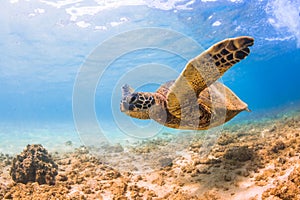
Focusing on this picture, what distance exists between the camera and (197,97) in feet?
14.7

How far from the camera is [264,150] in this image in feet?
17.9

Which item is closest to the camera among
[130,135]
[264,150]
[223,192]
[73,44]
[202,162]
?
[223,192]

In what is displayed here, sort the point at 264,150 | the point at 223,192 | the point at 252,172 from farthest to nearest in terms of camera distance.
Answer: the point at 264,150 < the point at 252,172 < the point at 223,192

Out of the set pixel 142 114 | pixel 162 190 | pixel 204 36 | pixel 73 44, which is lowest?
pixel 162 190

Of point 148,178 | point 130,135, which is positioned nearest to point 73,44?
point 130,135

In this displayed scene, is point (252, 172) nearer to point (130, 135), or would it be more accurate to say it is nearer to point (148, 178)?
point (148, 178)

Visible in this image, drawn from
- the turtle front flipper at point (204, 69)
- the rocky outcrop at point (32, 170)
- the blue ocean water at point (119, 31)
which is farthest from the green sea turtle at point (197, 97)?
the blue ocean water at point (119, 31)

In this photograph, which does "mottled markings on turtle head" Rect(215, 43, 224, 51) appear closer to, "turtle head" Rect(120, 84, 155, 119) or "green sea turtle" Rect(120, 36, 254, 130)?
"green sea turtle" Rect(120, 36, 254, 130)

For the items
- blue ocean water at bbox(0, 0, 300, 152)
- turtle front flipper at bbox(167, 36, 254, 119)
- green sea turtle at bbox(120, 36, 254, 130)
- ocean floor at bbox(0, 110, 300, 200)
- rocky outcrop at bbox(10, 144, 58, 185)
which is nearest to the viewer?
turtle front flipper at bbox(167, 36, 254, 119)

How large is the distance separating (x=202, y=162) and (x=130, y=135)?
553 inches

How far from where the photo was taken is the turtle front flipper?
10.9 ft

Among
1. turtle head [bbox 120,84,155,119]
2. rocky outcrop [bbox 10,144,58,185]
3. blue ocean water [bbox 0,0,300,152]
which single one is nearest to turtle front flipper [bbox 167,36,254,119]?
turtle head [bbox 120,84,155,119]

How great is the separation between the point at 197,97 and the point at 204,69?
874 millimetres

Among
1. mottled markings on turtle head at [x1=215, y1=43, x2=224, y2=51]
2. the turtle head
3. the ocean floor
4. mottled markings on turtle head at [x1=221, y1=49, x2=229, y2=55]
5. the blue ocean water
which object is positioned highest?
the blue ocean water
